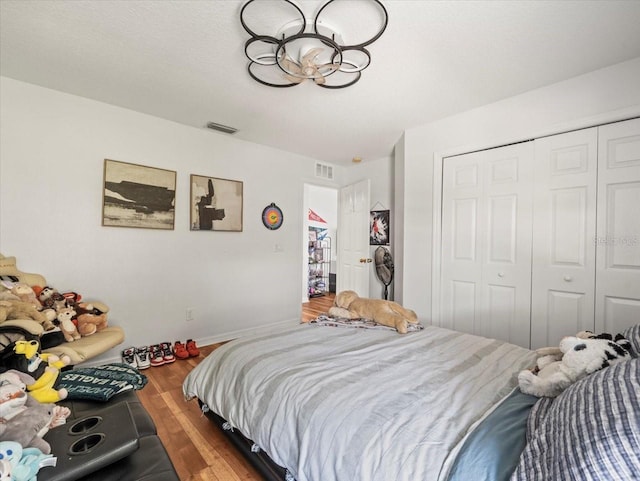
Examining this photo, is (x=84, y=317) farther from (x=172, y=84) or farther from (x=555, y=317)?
(x=555, y=317)

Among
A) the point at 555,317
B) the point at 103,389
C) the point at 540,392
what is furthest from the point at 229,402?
the point at 555,317

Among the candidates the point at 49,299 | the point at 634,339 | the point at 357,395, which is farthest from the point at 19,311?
the point at 634,339

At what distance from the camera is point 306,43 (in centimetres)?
179

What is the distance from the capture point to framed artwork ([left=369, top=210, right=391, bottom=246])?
411cm

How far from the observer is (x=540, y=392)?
1030 mm

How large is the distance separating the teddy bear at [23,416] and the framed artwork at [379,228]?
11.9 ft

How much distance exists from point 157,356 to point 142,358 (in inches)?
4.9

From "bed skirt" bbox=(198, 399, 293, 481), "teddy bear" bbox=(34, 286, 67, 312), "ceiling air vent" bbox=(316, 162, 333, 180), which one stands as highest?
"ceiling air vent" bbox=(316, 162, 333, 180)

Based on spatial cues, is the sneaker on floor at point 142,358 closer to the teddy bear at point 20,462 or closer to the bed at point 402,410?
the bed at point 402,410

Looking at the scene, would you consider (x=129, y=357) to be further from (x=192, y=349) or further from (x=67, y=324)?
(x=67, y=324)

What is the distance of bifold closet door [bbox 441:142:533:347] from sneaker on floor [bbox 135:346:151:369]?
289cm

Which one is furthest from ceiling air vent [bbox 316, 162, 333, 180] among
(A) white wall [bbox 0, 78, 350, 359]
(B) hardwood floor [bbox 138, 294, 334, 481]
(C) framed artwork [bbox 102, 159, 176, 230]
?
→ (B) hardwood floor [bbox 138, 294, 334, 481]

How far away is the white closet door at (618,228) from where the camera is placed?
2006 mm

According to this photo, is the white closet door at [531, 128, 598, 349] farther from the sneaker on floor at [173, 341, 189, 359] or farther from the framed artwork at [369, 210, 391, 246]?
the sneaker on floor at [173, 341, 189, 359]
